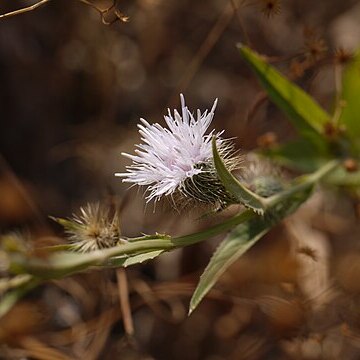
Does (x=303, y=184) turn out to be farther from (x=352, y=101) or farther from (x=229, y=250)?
(x=352, y=101)

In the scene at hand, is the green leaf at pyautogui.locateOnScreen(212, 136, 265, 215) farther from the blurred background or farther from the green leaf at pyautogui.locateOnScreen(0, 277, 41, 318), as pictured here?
the blurred background

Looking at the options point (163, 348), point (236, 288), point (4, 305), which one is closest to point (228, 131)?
point (236, 288)

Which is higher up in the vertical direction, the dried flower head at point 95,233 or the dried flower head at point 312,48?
the dried flower head at point 312,48

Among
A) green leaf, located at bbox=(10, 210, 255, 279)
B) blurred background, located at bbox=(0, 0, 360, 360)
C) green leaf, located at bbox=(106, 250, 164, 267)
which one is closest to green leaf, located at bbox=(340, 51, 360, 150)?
blurred background, located at bbox=(0, 0, 360, 360)

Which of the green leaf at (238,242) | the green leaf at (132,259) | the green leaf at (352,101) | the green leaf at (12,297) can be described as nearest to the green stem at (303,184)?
the green leaf at (238,242)

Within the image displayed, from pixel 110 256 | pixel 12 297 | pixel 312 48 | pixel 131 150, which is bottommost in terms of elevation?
pixel 110 256

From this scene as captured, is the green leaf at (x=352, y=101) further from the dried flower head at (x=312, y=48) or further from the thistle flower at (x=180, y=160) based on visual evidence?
the thistle flower at (x=180, y=160)

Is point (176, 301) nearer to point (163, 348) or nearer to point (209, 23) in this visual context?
point (163, 348)

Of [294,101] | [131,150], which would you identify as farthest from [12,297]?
[131,150]
